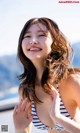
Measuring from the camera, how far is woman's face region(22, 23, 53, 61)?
1153mm

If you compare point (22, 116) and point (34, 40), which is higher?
point (34, 40)

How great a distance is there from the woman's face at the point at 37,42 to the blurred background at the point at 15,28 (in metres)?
0.28

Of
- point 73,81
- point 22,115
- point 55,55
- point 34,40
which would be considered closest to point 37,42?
point 34,40

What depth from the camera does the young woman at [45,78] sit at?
1159 millimetres

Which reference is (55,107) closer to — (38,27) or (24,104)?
(24,104)

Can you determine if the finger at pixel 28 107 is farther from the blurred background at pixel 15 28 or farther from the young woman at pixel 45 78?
the blurred background at pixel 15 28

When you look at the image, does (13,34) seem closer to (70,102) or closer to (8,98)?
(8,98)

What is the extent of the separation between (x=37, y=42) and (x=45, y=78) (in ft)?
0.65

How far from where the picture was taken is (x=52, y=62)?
1.23m

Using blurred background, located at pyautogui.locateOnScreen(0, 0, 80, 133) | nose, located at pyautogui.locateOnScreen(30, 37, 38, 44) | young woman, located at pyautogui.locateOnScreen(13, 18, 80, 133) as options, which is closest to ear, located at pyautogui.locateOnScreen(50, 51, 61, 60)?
young woman, located at pyautogui.locateOnScreen(13, 18, 80, 133)

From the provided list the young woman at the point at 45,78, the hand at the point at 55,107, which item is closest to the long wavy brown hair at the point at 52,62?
the young woman at the point at 45,78

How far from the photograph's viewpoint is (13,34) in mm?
1499

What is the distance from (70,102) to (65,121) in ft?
0.49

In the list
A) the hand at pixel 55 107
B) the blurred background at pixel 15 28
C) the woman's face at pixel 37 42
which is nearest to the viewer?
the hand at pixel 55 107
